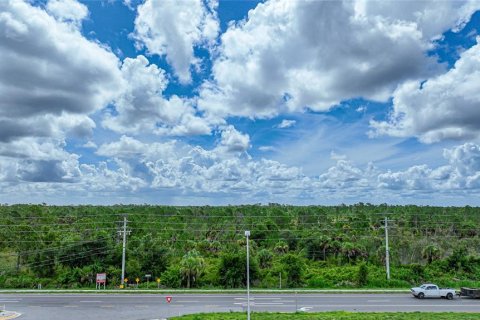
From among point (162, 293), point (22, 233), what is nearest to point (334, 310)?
point (162, 293)

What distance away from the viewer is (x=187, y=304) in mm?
36625

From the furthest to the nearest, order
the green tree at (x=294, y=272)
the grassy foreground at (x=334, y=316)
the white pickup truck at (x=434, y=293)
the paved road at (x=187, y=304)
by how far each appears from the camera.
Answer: the green tree at (x=294, y=272), the white pickup truck at (x=434, y=293), the paved road at (x=187, y=304), the grassy foreground at (x=334, y=316)

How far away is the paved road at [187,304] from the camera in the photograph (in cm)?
3291

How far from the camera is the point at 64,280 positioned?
162 ft

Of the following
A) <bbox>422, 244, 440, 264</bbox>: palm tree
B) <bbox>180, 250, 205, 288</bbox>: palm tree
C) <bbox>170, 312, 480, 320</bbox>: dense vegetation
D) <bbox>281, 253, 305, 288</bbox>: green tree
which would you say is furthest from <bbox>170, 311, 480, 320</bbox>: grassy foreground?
<bbox>422, 244, 440, 264</bbox>: palm tree

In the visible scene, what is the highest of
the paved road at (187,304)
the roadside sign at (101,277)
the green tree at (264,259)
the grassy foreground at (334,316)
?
the green tree at (264,259)

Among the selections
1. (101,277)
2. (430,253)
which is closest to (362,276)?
(430,253)

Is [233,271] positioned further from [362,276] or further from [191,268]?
[362,276]

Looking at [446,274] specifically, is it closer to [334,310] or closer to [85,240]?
[334,310]

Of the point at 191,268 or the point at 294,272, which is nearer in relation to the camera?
the point at 191,268

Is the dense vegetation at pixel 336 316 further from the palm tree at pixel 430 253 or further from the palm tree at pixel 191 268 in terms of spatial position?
the palm tree at pixel 430 253

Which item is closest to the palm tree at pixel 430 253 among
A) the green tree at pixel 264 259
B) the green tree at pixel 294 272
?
the green tree at pixel 294 272

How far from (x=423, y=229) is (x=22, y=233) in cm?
7633

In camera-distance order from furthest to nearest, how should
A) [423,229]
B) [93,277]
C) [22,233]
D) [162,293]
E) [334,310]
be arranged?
[423,229], [22,233], [93,277], [162,293], [334,310]
